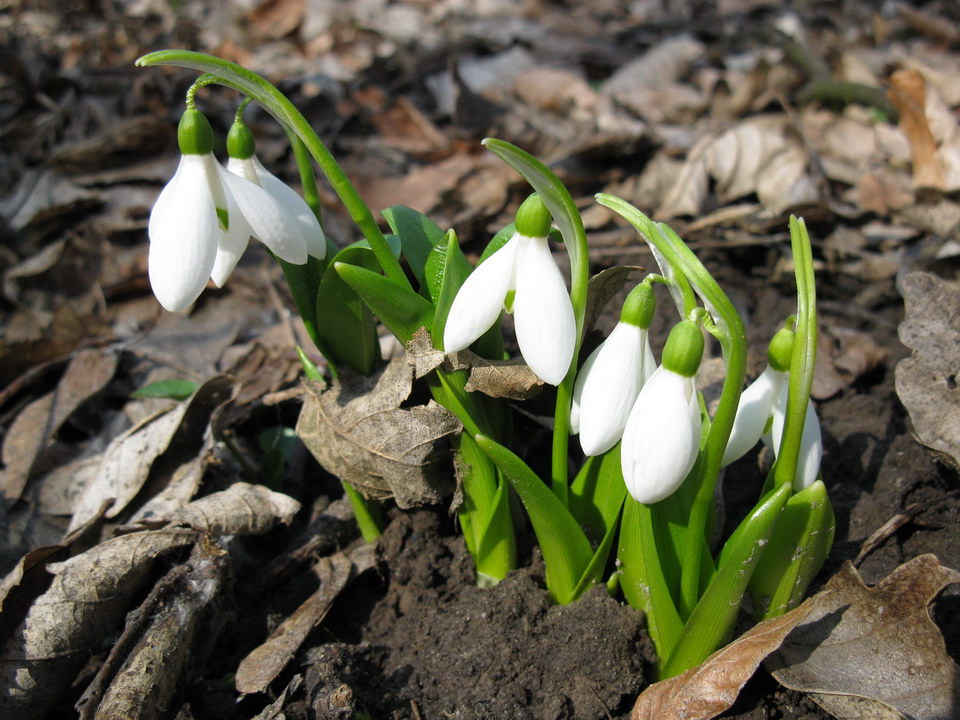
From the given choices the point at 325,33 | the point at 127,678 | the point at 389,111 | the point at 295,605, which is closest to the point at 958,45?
the point at 389,111

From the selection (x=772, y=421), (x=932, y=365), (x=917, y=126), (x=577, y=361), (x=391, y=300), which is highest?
(x=391, y=300)

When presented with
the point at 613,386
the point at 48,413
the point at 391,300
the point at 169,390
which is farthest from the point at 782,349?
the point at 48,413

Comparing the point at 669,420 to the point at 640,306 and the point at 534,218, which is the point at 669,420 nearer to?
the point at 640,306

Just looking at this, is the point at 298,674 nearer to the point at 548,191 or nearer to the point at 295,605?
the point at 295,605

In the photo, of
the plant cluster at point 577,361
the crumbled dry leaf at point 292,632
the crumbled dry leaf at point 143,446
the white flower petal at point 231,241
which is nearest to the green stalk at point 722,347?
the plant cluster at point 577,361

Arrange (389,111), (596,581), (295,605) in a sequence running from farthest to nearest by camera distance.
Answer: (389,111), (295,605), (596,581)

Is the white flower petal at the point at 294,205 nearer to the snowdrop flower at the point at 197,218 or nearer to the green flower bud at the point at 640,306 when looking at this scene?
the snowdrop flower at the point at 197,218

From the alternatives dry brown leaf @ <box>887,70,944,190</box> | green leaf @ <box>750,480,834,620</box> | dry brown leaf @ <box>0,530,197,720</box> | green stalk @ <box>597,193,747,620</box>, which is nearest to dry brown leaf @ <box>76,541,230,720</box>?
dry brown leaf @ <box>0,530,197,720</box>
